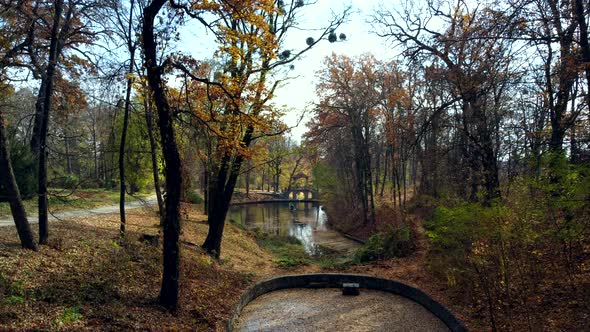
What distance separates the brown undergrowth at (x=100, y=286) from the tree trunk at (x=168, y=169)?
42 centimetres

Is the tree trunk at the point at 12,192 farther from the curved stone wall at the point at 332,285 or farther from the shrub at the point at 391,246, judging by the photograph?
the shrub at the point at 391,246

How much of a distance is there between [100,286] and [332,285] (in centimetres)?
633

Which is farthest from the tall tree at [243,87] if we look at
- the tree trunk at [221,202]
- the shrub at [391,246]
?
the shrub at [391,246]

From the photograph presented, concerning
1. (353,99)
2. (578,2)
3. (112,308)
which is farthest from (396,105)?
(112,308)

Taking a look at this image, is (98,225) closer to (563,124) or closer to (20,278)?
(20,278)

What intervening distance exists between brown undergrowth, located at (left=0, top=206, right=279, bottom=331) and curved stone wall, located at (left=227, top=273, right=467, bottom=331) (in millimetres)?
377

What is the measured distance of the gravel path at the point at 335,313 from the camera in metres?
7.36

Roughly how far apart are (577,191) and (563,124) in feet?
17.3

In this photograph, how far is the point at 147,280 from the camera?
7457 mm

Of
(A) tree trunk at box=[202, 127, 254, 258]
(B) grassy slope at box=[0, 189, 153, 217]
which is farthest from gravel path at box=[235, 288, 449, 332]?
(B) grassy slope at box=[0, 189, 153, 217]

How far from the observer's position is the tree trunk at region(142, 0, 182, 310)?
5.84 m

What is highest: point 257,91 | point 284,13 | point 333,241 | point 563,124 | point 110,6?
point 284,13

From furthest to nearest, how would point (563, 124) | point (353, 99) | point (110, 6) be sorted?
point (353, 99), point (563, 124), point (110, 6)

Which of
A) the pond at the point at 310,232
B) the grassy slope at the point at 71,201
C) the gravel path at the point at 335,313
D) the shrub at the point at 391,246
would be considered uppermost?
the grassy slope at the point at 71,201
